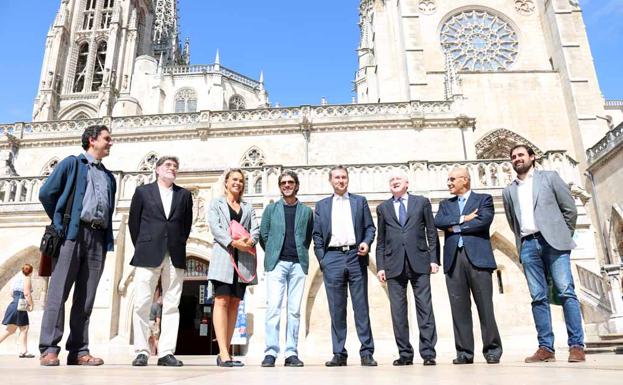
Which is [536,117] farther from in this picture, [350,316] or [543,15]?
[350,316]

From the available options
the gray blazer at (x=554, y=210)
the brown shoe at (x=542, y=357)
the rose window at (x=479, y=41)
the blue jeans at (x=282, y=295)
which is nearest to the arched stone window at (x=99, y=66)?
the rose window at (x=479, y=41)

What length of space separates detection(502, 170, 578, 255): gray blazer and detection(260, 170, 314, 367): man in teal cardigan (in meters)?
2.35

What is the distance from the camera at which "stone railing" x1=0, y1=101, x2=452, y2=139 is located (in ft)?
63.6

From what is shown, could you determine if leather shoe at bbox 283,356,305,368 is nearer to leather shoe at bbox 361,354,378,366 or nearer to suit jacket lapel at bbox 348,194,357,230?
leather shoe at bbox 361,354,378,366

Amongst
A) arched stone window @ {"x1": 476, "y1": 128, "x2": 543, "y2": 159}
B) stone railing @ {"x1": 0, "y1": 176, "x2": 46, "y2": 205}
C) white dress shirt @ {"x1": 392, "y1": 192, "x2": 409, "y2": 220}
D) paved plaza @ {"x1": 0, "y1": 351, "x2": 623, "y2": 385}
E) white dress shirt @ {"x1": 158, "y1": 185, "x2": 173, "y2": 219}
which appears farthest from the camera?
arched stone window @ {"x1": 476, "y1": 128, "x2": 543, "y2": 159}

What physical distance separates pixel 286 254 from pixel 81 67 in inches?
2057

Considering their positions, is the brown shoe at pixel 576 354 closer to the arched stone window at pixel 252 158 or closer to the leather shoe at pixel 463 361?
the leather shoe at pixel 463 361

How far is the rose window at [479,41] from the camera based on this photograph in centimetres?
2625

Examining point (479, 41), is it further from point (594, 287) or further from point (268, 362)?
point (268, 362)

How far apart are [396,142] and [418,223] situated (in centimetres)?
1443

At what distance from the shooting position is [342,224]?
5.03 meters

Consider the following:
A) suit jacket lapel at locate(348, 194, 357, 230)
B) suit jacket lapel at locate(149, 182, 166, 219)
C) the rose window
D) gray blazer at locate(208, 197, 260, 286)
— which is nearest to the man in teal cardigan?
gray blazer at locate(208, 197, 260, 286)

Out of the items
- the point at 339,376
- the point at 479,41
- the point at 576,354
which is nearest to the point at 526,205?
the point at 576,354

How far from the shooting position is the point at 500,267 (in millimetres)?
10273
